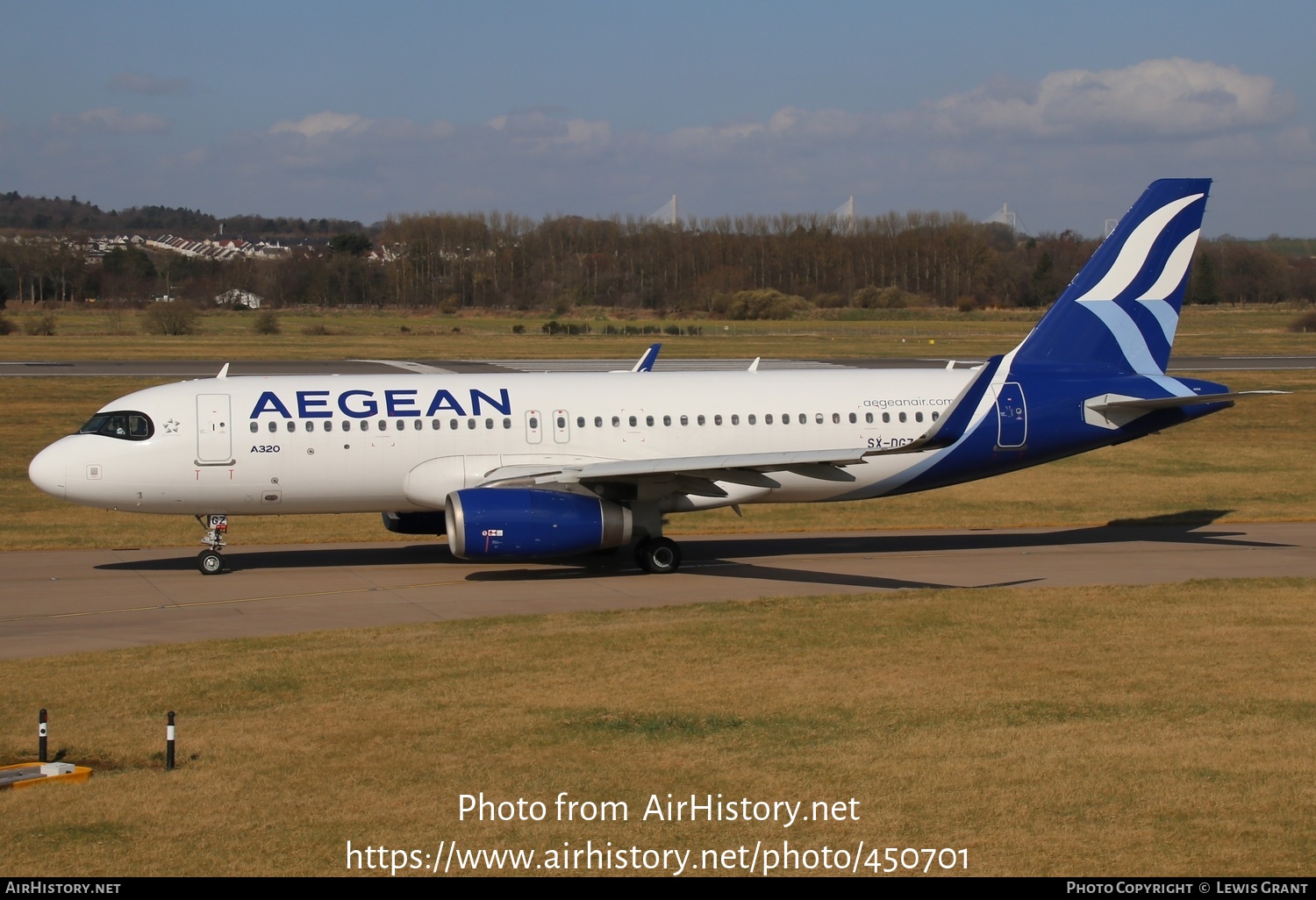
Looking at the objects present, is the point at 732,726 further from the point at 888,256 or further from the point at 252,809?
the point at 888,256

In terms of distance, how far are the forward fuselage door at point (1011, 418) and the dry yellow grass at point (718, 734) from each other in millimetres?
6370

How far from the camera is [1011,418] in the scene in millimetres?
27844

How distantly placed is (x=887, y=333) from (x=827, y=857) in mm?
105534

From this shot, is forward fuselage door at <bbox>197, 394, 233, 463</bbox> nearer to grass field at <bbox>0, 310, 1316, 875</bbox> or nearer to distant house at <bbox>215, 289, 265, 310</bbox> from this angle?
grass field at <bbox>0, 310, 1316, 875</bbox>

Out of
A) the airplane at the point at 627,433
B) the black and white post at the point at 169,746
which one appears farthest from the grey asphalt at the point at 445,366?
the black and white post at the point at 169,746

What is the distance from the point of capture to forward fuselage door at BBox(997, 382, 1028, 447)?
2780cm

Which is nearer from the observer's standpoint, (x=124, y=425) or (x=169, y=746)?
(x=169, y=746)

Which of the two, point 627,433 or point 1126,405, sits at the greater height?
point 1126,405

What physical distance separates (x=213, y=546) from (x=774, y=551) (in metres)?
11.6

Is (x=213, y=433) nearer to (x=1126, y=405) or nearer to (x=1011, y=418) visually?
(x=1011, y=418)

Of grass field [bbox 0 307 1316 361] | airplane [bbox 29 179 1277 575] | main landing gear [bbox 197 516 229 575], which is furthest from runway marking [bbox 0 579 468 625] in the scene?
grass field [bbox 0 307 1316 361]

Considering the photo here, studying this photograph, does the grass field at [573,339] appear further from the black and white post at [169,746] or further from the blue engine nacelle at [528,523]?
the black and white post at [169,746]

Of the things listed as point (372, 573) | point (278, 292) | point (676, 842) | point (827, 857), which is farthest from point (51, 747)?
point (278, 292)

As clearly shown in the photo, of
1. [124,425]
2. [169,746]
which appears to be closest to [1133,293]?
[124,425]
